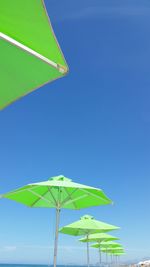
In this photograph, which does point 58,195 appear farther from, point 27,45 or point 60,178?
point 27,45

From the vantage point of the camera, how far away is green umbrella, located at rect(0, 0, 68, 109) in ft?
7.75

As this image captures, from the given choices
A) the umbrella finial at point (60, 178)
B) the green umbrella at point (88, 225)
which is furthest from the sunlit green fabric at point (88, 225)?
the umbrella finial at point (60, 178)

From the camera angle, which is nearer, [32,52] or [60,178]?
[32,52]

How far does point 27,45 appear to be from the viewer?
2.54m

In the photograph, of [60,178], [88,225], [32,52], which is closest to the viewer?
[32,52]

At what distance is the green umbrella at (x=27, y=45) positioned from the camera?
2363mm

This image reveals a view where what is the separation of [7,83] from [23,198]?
552 cm

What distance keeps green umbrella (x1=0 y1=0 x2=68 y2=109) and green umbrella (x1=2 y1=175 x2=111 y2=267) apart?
Answer: 4.30m

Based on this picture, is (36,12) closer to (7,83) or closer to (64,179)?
(7,83)

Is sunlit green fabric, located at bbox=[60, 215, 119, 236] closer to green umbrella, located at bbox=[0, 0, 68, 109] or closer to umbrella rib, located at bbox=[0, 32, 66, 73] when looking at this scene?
green umbrella, located at bbox=[0, 0, 68, 109]

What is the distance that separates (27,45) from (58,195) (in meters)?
5.61

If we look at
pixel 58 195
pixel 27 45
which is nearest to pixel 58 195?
pixel 58 195

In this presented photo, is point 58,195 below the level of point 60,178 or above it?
below

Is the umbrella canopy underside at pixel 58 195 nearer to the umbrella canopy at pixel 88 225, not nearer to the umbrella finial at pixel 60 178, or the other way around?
the umbrella finial at pixel 60 178
